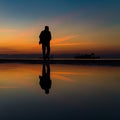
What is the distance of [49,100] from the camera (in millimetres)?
2930

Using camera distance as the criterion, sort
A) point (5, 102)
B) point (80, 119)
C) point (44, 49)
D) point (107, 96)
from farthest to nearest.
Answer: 1. point (44, 49)
2. point (107, 96)
3. point (5, 102)
4. point (80, 119)

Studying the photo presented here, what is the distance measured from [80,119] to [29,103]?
750mm

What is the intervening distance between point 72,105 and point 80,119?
0.52 metres

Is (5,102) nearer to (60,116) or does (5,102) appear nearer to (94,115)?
(60,116)

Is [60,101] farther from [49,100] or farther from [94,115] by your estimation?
[94,115]

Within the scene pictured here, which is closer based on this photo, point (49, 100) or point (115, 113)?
point (115, 113)

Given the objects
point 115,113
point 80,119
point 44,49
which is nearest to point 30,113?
point 80,119

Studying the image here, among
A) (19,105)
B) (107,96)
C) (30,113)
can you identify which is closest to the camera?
(30,113)

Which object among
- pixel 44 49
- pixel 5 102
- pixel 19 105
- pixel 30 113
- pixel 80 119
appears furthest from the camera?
pixel 44 49

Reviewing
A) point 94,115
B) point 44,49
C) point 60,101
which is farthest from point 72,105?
point 44,49

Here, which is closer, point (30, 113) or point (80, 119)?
point (80, 119)

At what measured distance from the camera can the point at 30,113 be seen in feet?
7.58

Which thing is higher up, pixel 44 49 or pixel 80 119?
pixel 44 49

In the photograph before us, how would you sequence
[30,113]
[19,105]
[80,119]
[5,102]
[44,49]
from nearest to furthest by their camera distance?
[80,119] → [30,113] → [19,105] → [5,102] → [44,49]
